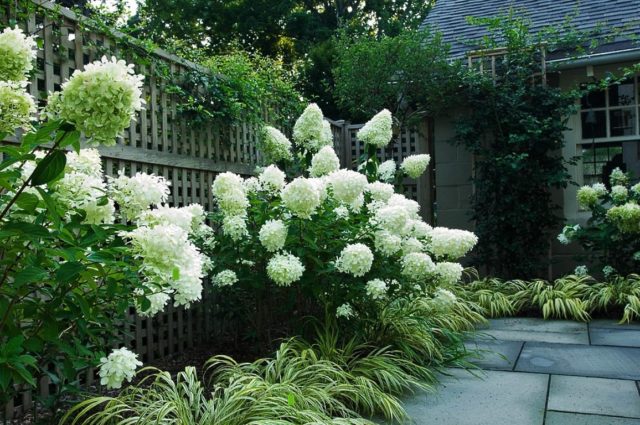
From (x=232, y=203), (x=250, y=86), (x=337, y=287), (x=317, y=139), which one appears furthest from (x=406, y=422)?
(x=250, y=86)

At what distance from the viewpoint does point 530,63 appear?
22.9ft

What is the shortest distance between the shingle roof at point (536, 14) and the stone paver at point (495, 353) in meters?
4.39

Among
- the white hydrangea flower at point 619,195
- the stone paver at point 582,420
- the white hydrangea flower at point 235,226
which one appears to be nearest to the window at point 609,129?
the white hydrangea flower at point 619,195

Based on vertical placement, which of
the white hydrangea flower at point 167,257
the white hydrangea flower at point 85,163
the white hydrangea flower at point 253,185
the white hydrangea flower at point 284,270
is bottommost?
the white hydrangea flower at point 284,270

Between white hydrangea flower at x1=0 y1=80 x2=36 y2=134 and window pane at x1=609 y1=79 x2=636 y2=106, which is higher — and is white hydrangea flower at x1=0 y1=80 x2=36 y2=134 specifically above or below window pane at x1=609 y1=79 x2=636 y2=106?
below

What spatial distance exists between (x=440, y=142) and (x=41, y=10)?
5.76 meters

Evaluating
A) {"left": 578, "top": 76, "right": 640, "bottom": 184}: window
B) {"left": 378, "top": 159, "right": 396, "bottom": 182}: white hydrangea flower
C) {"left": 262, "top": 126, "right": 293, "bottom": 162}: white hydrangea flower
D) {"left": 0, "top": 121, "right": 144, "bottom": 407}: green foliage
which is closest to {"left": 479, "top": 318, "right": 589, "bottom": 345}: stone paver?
{"left": 378, "top": 159, "right": 396, "bottom": 182}: white hydrangea flower

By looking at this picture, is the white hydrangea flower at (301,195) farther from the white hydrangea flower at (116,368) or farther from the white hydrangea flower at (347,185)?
the white hydrangea flower at (116,368)

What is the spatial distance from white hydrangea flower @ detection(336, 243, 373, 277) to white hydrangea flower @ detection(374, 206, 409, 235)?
274mm

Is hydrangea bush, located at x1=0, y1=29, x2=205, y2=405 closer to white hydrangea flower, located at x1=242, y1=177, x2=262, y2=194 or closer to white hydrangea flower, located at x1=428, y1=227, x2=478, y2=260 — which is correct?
white hydrangea flower, located at x1=242, y1=177, x2=262, y2=194

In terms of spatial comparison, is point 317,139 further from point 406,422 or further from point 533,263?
point 533,263

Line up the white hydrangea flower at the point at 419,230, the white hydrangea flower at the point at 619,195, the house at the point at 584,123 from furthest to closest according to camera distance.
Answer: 1. the house at the point at 584,123
2. the white hydrangea flower at the point at 619,195
3. the white hydrangea flower at the point at 419,230

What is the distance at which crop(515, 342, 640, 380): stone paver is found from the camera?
143 inches

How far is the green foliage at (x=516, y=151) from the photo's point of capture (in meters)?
6.80
